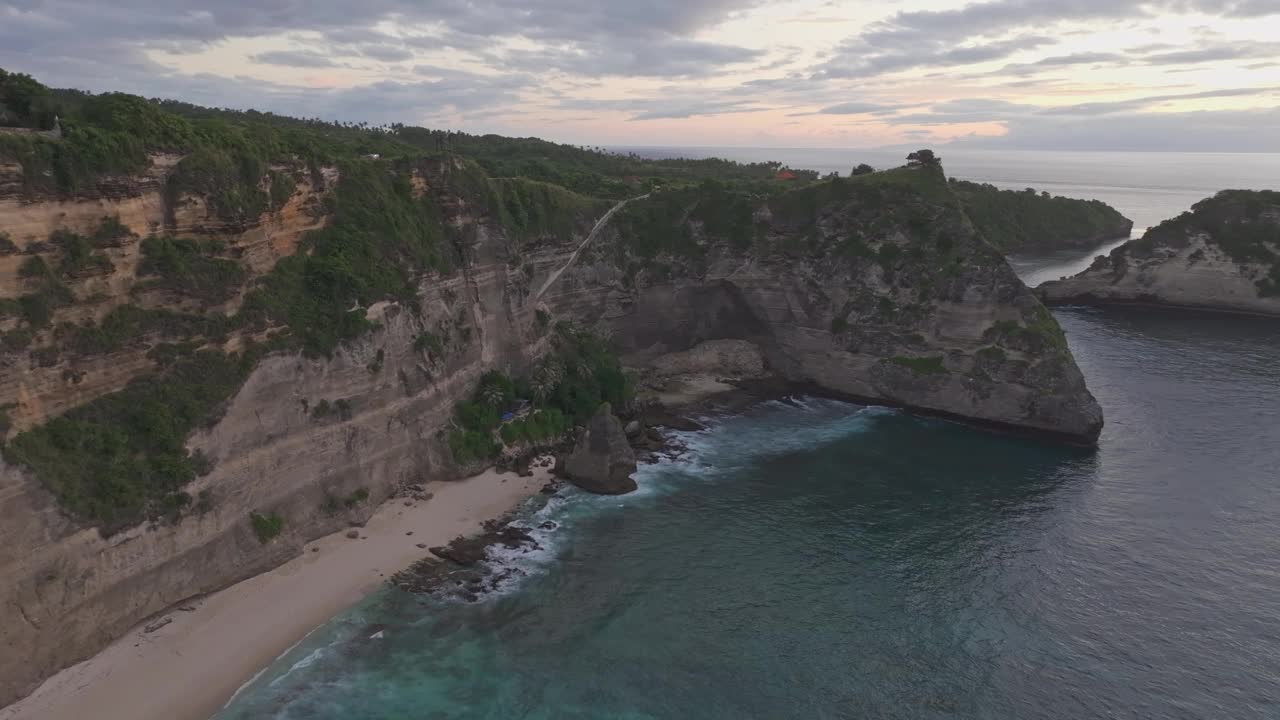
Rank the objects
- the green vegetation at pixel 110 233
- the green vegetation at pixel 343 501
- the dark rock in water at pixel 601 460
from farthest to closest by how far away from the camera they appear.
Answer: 1. the dark rock in water at pixel 601 460
2. the green vegetation at pixel 343 501
3. the green vegetation at pixel 110 233

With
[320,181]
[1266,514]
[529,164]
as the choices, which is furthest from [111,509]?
[529,164]

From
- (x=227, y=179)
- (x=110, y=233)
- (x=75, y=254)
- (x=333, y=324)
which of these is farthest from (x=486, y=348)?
(x=75, y=254)

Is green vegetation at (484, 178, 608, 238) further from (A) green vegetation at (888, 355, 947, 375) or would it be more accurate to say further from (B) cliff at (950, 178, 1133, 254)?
(B) cliff at (950, 178, 1133, 254)

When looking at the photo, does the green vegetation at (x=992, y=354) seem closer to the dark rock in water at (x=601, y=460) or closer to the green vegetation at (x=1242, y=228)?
the dark rock in water at (x=601, y=460)

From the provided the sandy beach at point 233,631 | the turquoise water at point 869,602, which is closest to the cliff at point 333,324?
the sandy beach at point 233,631

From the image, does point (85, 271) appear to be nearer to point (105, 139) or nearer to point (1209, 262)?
point (105, 139)

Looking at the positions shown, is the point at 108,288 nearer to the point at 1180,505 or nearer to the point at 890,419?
the point at 890,419

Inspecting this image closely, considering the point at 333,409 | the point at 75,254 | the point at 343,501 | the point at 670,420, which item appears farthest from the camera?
the point at 670,420
